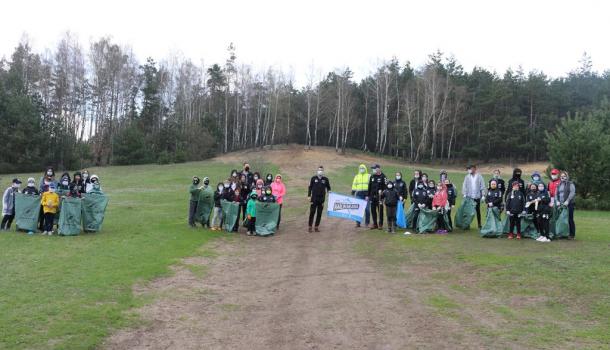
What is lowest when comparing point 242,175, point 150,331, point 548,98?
point 150,331

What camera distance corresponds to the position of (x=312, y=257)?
12.7 meters

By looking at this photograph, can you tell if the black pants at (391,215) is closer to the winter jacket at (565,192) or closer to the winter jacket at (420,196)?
the winter jacket at (420,196)

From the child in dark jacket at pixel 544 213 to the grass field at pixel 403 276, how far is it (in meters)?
0.48

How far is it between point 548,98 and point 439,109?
1487 cm

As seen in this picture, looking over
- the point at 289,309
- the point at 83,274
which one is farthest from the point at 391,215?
the point at 83,274

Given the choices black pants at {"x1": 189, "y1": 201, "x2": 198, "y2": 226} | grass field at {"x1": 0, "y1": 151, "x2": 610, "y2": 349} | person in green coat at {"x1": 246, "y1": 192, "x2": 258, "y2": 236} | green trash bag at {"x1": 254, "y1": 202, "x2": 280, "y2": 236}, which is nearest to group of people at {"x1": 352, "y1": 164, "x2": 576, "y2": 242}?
grass field at {"x1": 0, "y1": 151, "x2": 610, "y2": 349}

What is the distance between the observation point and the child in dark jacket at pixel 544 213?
549 inches

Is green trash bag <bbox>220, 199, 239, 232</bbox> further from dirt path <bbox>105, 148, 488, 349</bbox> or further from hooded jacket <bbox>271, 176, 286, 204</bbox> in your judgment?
dirt path <bbox>105, 148, 488, 349</bbox>

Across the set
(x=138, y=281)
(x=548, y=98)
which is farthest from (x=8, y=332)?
(x=548, y=98)

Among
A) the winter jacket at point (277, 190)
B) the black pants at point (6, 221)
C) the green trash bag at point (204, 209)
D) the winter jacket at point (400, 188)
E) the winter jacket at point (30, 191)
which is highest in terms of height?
the winter jacket at point (400, 188)

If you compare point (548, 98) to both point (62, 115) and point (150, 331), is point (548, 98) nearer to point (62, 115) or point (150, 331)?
point (62, 115)

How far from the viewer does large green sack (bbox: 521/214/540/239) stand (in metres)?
14.4

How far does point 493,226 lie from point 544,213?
146 centimetres

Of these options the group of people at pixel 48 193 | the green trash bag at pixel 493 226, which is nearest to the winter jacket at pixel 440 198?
the green trash bag at pixel 493 226
